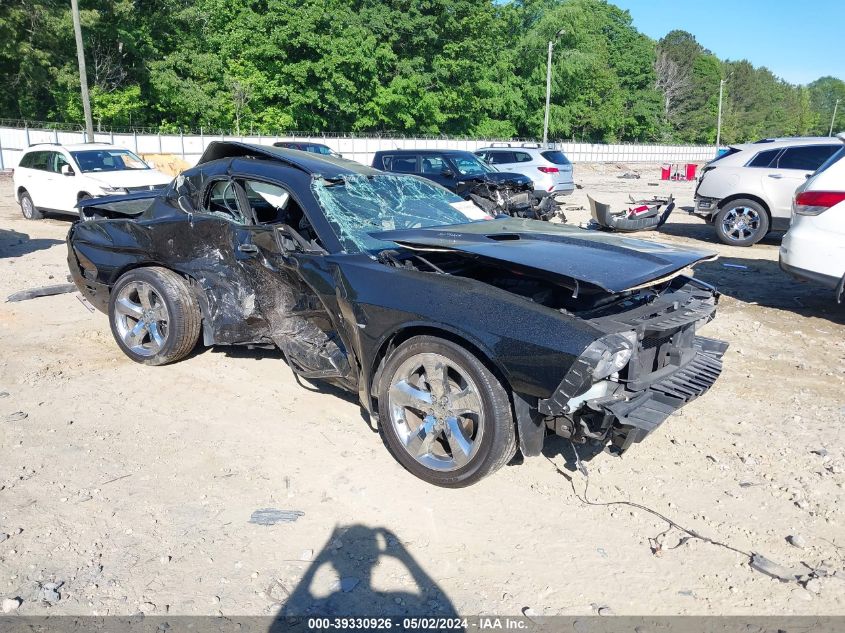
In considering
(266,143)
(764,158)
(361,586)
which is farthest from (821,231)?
(266,143)

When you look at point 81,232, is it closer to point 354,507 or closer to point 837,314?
point 354,507

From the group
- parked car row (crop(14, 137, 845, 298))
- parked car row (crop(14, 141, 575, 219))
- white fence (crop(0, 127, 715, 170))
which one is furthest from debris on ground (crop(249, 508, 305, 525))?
white fence (crop(0, 127, 715, 170))

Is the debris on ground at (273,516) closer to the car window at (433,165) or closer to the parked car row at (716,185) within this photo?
the parked car row at (716,185)

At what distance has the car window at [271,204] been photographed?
4.61m

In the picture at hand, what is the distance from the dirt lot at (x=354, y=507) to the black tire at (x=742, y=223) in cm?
667

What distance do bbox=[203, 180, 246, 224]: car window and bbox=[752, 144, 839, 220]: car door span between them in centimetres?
942

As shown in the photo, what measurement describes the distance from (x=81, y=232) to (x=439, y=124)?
45326 mm

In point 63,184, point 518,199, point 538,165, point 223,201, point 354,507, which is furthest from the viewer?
point 538,165

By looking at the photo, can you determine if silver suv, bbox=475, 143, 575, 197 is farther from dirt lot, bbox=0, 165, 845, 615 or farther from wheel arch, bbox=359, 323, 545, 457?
wheel arch, bbox=359, 323, 545, 457

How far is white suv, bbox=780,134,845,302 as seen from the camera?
A: 614cm

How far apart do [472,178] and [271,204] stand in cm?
963

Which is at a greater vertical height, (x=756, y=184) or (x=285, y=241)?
(x=756, y=184)

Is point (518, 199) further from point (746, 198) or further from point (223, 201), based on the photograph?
point (223, 201)

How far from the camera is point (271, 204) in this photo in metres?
4.79
